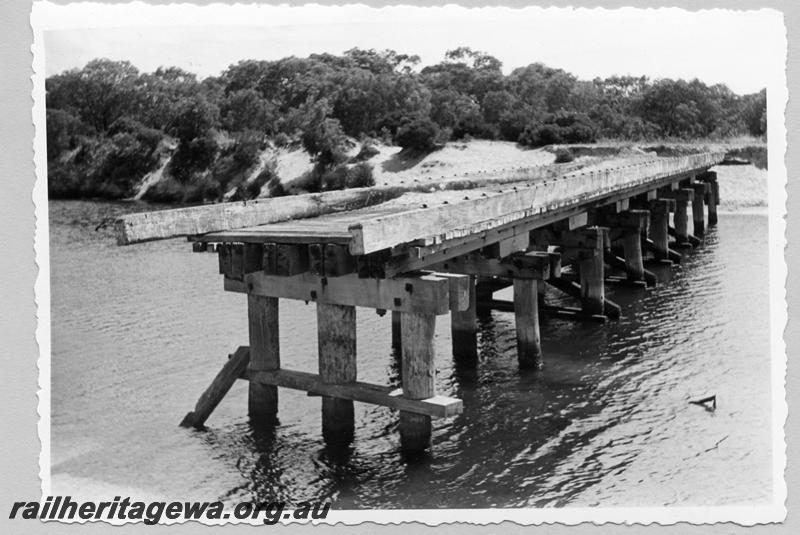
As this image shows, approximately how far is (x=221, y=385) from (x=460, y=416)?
10.3 ft

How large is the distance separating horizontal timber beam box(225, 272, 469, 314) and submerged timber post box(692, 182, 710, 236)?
2033 centimetres

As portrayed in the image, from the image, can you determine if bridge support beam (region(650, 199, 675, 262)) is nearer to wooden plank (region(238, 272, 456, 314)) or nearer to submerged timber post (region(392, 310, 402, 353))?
submerged timber post (region(392, 310, 402, 353))

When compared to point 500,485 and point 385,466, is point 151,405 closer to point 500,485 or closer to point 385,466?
point 385,466

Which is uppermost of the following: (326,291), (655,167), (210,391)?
(655,167)

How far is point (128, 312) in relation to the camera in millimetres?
18531

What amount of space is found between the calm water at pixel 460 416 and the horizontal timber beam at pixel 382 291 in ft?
6.01

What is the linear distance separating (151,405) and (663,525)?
724 centimetres

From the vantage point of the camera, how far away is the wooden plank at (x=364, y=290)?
9.70 meters

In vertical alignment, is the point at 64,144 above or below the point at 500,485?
above

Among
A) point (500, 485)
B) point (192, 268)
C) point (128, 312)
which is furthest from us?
point (192, 268)

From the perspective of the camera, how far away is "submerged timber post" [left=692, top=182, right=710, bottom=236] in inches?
1120

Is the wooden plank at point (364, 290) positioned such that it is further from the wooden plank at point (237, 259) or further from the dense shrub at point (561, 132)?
the dense shrub at point (561, 132)

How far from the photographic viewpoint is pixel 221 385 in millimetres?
11500

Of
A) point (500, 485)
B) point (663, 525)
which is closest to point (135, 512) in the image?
point (500, 485)
